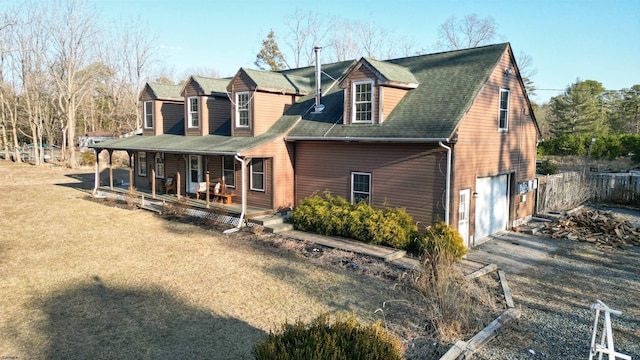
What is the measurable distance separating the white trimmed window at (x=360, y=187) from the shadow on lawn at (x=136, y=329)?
7.04 meters

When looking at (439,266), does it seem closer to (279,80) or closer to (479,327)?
(479,327)

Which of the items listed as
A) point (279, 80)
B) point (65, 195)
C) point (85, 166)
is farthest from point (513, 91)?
point (85, 166)

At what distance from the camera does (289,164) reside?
1557cm

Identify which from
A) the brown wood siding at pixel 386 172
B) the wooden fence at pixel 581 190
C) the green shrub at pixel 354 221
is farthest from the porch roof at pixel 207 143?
the wooden fence at pixel 581 190

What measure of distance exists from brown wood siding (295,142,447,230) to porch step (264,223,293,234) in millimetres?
1660

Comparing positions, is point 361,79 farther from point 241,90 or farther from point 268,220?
point 268,220

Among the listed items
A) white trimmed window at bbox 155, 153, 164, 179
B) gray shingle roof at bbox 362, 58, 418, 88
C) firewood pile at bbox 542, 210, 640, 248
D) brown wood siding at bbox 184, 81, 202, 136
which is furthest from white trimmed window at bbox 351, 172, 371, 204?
white trimmed window at bbox 155, 153, 164, 179

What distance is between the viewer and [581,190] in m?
19.7

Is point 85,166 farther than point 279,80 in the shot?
Yes

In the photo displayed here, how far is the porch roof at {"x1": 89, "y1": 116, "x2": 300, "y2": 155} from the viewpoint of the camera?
1486 cm

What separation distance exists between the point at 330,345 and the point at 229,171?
13.6 m

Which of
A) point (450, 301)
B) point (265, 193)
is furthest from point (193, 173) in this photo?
point (450, 301)

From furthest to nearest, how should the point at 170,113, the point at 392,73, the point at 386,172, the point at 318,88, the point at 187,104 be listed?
the point at 170,113, the point at 187,104, the point at 318,88, the point at 392,73, the point at 386,172

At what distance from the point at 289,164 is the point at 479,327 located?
9924mm
